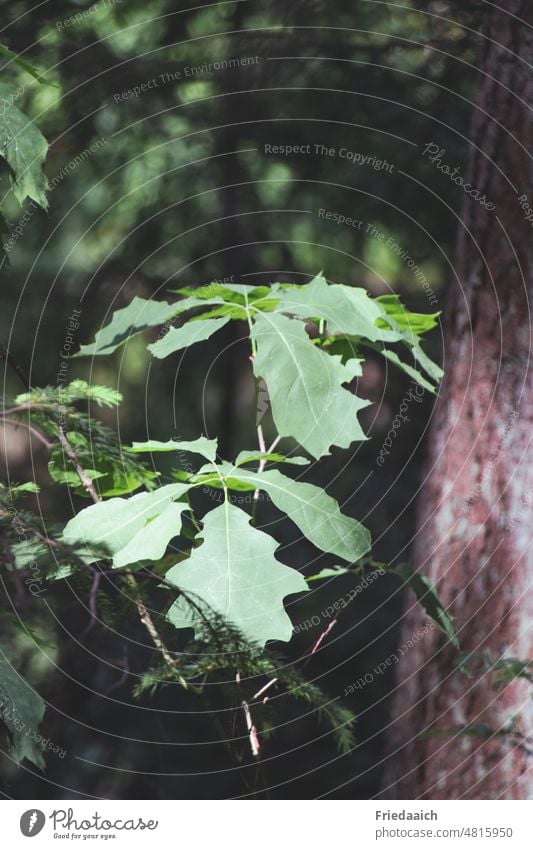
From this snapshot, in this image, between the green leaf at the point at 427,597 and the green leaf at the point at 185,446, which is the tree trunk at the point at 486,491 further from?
the green leaf at the point at 185,446

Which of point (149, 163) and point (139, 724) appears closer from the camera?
point (149, 163)

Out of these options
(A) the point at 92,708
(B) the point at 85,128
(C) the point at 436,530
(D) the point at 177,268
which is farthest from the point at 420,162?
(A) the point at 92,708

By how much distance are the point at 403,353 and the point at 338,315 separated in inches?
Result: 40.2

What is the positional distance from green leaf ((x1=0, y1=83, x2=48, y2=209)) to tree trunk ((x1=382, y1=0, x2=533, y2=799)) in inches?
33.2

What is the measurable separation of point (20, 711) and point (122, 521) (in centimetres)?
14

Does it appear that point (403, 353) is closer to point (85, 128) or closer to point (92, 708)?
point (85, 128)

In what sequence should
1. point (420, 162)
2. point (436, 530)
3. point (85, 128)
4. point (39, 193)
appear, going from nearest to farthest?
1. point (39, 193)
2. point (436, 530)
3. point (85, 128)
4. point (420, 162)

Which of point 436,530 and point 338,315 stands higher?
point 436,530

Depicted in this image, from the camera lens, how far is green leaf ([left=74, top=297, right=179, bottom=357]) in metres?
0.64

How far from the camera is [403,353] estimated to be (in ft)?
5.25

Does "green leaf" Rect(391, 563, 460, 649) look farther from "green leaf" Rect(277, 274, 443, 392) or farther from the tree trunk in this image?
the tree trunk

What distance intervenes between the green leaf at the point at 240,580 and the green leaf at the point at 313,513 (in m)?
0.03
